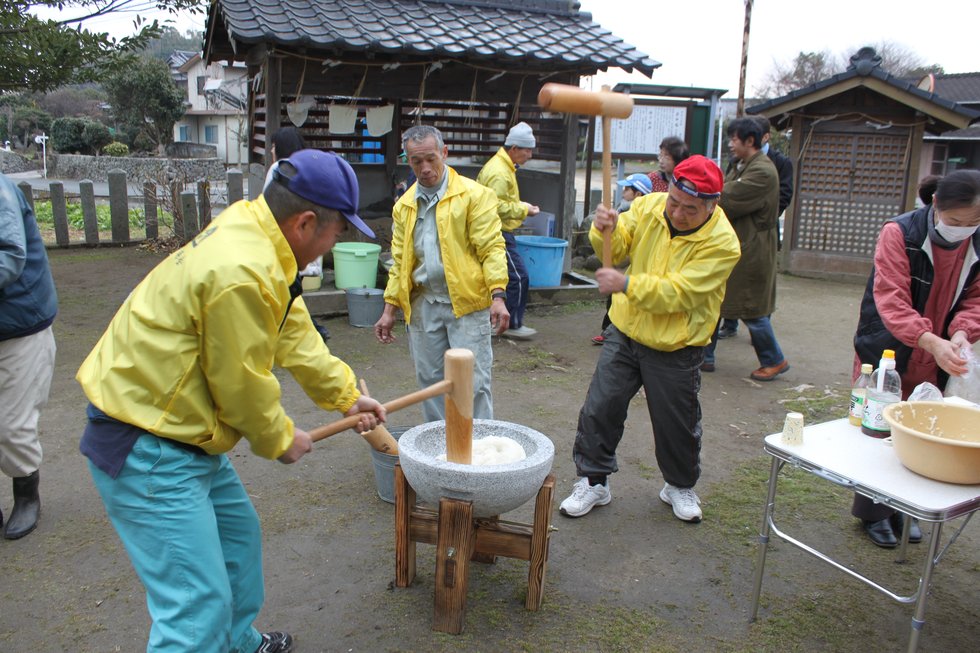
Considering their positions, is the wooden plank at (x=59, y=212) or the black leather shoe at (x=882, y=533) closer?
the black leather shoe at (x=882, y=533)

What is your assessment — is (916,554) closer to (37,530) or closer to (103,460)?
(103,460)

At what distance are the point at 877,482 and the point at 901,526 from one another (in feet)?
5.64

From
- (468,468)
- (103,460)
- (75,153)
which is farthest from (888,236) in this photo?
(75,153)

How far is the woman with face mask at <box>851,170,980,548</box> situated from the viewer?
3.17m

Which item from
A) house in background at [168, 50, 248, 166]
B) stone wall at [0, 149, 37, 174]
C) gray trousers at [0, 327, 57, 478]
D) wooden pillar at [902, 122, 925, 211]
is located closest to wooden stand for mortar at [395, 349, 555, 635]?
gray trousers at [0, 327, 57, 478]

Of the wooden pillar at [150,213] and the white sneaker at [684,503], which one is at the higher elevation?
the wooden pillar at [150,213]

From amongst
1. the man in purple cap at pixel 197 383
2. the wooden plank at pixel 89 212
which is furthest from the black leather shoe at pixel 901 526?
the wooden plank at pixel 89 212

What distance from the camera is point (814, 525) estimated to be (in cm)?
401

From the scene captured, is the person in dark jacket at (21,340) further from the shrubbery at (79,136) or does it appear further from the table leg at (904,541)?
the shrubbery at (79,136)

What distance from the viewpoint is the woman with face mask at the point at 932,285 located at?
317 cm

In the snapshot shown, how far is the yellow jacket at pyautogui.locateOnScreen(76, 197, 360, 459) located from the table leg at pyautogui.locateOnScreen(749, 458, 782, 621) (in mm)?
1944

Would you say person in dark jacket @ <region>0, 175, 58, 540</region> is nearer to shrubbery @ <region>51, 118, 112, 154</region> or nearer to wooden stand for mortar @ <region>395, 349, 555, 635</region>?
wooden stand for mortar @ <region>395, 349, 555, 635</region>

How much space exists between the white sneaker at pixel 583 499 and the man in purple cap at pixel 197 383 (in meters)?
2.08

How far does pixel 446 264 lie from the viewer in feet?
13.0
